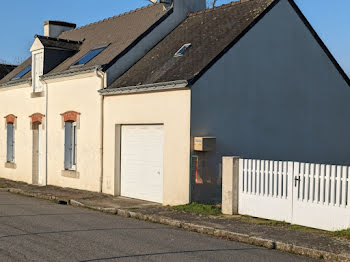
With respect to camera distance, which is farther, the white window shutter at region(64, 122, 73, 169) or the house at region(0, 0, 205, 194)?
the white window shutter at region(64, 122, 73, 169)

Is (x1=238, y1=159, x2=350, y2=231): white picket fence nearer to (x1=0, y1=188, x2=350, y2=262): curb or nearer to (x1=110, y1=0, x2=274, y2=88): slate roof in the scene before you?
(x1=0, y1=188, x2=350, y2=262): curb

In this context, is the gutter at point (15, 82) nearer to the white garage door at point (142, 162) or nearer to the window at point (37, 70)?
the window at point (37, 70)

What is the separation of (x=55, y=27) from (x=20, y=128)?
241 inches

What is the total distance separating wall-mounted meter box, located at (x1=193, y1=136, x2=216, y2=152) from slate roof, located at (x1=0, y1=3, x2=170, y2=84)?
5161 mm

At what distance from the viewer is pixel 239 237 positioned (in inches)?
359

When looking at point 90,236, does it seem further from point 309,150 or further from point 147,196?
point 309,150

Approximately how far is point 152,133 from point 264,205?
182 inches

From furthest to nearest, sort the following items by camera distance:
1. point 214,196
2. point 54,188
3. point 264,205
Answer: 1. point 54,188
2. point 214,196
3. point 264,205

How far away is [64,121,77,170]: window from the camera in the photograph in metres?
17.8

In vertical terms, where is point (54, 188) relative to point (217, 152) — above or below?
below

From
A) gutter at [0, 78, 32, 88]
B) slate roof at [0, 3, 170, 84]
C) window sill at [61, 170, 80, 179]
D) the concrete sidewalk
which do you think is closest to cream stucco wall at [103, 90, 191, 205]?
the concrete sidewalk

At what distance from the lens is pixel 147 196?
569 inches

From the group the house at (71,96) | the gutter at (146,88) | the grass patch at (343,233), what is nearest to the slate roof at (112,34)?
the house at (71,96)

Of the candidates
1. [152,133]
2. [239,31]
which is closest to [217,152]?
[152,133]
